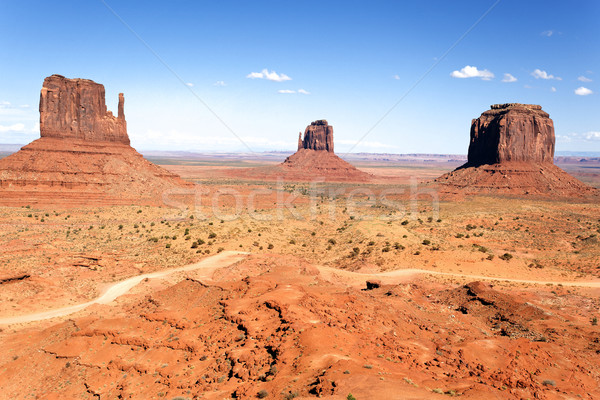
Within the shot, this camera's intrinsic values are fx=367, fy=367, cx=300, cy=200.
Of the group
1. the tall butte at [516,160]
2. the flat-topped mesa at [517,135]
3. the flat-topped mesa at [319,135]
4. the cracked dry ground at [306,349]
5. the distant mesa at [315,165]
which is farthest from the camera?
the flat-topped mesa at [319,135]

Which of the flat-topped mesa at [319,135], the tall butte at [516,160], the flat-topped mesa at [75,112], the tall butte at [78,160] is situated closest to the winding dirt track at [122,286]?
the tall butte at [78,160]

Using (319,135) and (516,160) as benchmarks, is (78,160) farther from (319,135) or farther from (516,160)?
(319,135)

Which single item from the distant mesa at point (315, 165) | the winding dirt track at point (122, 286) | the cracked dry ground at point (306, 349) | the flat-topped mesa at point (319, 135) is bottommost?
the winding dirt track at point (122, 286)

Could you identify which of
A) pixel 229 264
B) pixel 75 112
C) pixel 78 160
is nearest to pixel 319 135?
pixel 75 112

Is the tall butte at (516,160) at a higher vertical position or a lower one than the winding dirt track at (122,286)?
higher

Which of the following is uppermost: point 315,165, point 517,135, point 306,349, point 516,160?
point 517,135

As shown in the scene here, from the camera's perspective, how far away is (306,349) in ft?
49.1

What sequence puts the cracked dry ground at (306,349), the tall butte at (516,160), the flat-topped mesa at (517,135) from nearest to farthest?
the cracked dry ground at (306,349) < the tall butte at (516,160) < the flat-topped mesa at (517,135)

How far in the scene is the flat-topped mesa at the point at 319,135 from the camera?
18362 cm

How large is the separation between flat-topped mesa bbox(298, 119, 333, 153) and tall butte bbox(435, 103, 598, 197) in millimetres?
80279

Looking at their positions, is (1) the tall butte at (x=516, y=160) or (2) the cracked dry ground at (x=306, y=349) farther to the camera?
(1) the tall butte at (x=516, y=160)

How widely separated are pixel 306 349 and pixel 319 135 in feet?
572

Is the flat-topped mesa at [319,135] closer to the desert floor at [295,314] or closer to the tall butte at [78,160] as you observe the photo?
the tall butte at [78,160]

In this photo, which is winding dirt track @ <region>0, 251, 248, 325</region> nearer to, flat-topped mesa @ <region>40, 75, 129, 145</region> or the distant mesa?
flat-topped mesa @ <region>40, 75, 129, 145</region>
